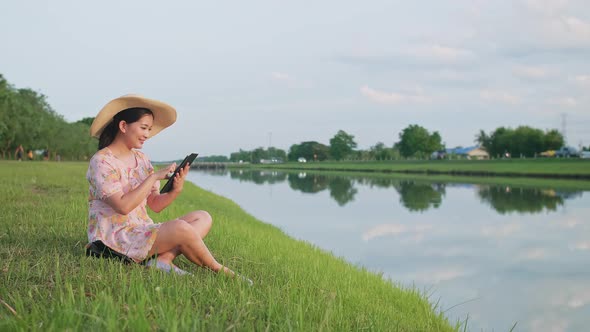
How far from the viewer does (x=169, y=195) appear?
162 inches

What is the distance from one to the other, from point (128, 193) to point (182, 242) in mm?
539

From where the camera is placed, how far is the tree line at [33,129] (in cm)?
3412

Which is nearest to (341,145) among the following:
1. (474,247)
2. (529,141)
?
(529,141)

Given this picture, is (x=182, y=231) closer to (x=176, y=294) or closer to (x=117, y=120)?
(x=176, y=294)

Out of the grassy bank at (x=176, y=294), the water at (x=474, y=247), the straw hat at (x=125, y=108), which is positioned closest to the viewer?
the grassy bank at (x=176, y=294)

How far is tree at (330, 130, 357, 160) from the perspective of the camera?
436 ft

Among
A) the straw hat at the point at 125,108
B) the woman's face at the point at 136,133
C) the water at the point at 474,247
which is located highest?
the straw hat at the point at 125,108

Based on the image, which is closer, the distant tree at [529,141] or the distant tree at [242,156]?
the distant tree at [529,141]

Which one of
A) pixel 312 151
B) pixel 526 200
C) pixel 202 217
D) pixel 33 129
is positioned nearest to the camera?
pixel 202 217

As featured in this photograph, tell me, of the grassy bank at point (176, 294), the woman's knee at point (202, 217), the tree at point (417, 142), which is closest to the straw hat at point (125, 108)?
the woman's knee at point (202, 217)

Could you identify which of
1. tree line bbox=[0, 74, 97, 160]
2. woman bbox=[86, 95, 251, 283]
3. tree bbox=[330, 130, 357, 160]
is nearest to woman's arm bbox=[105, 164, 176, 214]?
woman bbox=[86, 95, 251, 283]

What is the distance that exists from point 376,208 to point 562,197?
1126 cm

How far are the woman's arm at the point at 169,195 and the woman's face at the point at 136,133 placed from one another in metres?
0.38

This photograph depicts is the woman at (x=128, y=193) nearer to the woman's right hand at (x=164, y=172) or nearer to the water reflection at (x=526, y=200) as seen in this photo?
the woman's right hand at (x=164, y=172)
